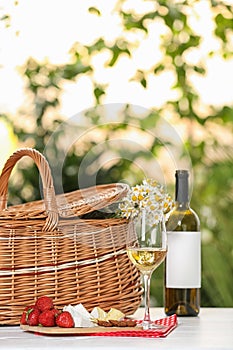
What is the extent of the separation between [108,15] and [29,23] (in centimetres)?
31

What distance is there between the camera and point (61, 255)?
1.48 m

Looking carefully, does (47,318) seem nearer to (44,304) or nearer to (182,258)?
(44,304)

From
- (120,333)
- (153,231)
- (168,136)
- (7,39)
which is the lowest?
(120,333)

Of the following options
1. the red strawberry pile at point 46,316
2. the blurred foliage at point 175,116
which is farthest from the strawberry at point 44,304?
the blurred foliage at point 175,116

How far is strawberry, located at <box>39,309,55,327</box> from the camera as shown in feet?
4.44

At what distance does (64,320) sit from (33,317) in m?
0.06

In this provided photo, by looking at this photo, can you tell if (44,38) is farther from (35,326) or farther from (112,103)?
(35,326)

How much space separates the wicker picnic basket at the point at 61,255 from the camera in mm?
1449

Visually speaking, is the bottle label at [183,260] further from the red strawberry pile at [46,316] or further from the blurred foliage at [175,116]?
the blurred foliage at [175,116]

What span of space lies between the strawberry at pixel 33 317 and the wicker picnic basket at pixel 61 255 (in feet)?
0.26

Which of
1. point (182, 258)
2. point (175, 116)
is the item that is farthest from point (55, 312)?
point (175, 116)

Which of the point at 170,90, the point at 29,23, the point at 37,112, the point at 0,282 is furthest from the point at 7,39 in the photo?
the point at 0,282

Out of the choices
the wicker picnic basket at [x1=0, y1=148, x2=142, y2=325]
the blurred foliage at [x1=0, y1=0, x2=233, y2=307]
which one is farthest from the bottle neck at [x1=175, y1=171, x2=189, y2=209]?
the blurred foliage at [x1=0, y1=0, x2=233, y2=307]

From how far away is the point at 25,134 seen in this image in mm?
2859
